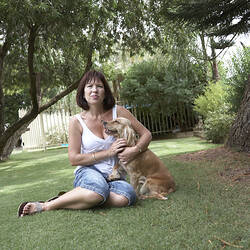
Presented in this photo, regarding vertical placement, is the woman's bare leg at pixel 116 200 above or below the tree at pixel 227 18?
below

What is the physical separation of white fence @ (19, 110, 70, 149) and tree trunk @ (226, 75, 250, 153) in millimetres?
10690

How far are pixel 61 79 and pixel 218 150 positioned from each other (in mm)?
7509

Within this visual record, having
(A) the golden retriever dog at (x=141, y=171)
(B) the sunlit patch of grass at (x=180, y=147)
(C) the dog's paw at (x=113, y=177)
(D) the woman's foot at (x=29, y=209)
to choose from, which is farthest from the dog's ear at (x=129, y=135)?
(B) the sunlit patch of grass at (x=180, y=147)

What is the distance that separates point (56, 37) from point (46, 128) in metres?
7.46

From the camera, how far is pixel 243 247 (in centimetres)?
173

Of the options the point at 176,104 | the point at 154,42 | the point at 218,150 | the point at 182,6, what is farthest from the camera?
the point at 176,104

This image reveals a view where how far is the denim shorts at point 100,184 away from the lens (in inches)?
103

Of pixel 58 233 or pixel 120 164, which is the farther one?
pixel 120 164

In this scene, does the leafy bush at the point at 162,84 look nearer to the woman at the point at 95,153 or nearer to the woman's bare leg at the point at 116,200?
the woman at the point at 95,153

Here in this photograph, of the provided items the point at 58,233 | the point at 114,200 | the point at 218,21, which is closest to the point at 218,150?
the point at 218,21

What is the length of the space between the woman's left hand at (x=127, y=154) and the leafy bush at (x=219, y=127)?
6150mm

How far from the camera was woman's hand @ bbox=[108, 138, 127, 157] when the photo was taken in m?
2.85

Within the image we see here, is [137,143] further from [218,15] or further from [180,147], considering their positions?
[180,147]

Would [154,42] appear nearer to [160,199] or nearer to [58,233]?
[160,199]
